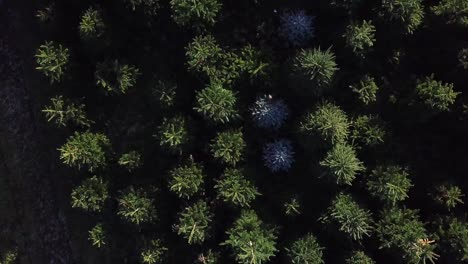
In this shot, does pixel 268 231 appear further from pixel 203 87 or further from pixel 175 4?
pixel 175 4

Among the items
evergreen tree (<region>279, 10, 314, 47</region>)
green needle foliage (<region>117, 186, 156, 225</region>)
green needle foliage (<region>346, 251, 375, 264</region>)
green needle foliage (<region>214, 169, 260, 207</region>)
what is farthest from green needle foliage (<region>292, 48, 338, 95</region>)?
green needle foliage (<region>117, 186, 156, 225</region>)

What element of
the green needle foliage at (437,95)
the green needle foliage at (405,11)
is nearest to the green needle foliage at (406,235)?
the green needle foliage at (437,95)

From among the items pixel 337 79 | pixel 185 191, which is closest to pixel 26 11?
pixel 185 191

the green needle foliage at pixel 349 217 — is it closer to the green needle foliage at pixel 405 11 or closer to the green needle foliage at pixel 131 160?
the green needle foliage at pixel 405 11

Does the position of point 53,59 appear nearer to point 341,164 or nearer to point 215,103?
point 215,103

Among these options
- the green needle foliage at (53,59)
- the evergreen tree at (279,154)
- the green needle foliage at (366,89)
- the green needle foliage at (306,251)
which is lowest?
the green needle foliage at (306,251)

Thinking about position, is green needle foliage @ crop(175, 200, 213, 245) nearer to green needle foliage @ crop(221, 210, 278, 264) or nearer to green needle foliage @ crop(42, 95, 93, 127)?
green needle foliage @ crop(221, 210, 278, 264)
